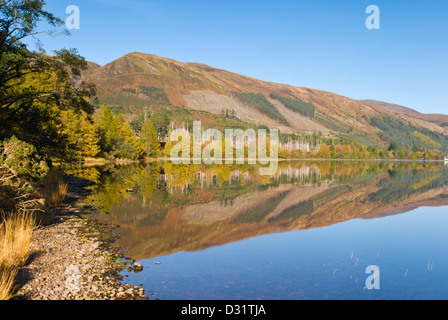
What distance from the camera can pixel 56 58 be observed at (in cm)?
2045

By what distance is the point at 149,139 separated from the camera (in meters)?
98.1

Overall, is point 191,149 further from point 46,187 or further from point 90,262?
point 90,262

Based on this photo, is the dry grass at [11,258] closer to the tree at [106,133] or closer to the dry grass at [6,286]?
the dry grass at [6,286]

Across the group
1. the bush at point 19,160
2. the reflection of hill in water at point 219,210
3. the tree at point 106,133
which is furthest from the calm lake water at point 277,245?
the tree at point 106,133

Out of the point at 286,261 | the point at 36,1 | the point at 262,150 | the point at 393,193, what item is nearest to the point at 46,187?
the point at 36,1

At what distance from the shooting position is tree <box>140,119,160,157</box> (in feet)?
315

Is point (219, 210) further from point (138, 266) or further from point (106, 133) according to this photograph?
point (106, 133)

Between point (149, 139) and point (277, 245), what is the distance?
3393 inches

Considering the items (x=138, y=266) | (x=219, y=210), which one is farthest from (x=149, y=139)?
(x=138, y=266)

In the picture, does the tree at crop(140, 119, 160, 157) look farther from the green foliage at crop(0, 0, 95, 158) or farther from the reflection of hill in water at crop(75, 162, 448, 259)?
the green foliage at crop(0, 0, 95, 158)

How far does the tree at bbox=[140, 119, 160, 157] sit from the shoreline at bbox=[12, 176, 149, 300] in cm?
8102

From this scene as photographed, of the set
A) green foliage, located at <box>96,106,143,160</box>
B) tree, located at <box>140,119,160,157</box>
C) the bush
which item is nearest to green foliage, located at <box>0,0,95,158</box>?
the bush

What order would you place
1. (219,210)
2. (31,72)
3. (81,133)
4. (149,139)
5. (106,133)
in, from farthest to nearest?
(149,139) < (106,133) < (81,133) < (219,210) < (31,72)

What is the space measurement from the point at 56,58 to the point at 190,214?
12.8 meters
